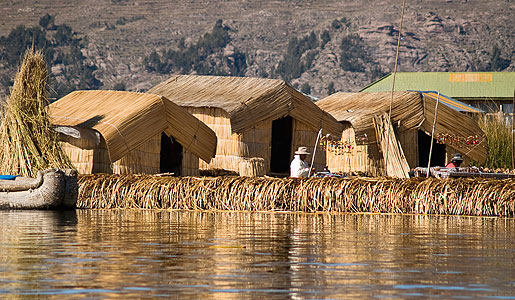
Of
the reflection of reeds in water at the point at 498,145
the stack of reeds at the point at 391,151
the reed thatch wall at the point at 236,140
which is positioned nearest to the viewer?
the stack of reeds at the point at 391,151

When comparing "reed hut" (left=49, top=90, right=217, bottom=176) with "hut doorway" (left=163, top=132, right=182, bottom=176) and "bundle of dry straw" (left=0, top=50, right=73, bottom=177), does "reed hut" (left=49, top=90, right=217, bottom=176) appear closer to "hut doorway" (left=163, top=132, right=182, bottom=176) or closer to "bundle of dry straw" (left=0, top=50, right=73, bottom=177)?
"hut doorway" (left=163, top=132, right=182, bottom=176)

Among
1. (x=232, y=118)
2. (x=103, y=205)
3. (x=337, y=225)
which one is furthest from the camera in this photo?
(x=232, y=118)

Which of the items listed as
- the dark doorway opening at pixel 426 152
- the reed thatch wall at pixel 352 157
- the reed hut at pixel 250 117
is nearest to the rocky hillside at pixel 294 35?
the dark doorway opening at pixel 426 152

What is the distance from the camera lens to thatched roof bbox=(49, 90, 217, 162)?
19219 millimetres

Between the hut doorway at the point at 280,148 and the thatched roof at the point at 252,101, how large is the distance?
2365 mm

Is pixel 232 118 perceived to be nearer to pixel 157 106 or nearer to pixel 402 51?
pixel 157 106

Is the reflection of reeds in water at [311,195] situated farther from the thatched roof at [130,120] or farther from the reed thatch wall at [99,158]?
the reed thatch wall at [99,158]

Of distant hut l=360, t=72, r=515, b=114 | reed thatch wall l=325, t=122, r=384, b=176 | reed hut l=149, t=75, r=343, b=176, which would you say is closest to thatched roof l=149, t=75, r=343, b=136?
reed hut l=149, t=75, r=343, b=176

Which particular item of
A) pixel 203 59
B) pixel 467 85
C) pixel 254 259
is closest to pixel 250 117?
pixel 254 259

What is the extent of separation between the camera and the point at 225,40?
351 feet

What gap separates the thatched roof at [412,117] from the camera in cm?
2489

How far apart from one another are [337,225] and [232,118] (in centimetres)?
1012

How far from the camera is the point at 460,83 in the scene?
5500 cm

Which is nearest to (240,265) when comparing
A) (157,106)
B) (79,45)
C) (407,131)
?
(157,106)
